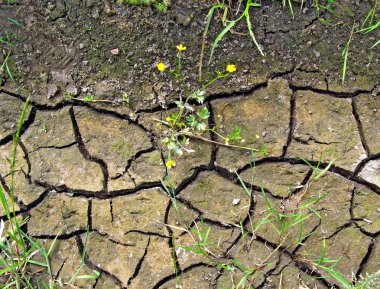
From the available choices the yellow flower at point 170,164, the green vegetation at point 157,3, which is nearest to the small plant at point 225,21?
the green vegetation at point 157,3

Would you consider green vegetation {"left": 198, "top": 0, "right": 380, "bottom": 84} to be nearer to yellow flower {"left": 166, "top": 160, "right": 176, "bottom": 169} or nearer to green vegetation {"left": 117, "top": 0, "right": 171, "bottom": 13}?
green vegetation {"left": 117, "top": 0, "right": 171, "bottom": 13}

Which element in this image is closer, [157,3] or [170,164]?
[170,164]

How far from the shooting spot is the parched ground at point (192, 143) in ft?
9.68

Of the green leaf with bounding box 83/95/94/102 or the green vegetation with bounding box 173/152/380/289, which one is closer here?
the green vegetation with bounding box 173/152/380/289

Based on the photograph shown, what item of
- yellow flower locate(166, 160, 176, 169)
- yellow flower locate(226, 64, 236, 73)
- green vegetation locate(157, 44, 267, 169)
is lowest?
yellow flower locate(166, 160, 176, 169)

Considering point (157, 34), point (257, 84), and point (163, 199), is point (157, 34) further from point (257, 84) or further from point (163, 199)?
point (163, 199)

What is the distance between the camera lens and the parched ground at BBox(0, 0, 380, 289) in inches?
116

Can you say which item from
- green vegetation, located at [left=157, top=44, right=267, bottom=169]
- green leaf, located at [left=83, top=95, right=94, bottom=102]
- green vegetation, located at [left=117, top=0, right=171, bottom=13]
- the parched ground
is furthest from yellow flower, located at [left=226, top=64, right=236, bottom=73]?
green leaf, located at [left=83, top=95, right=94, bottom=102]

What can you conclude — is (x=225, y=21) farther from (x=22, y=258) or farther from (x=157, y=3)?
(x=22, y=258)

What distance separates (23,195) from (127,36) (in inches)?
42.8

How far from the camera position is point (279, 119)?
3020 mm

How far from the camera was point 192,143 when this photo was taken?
300 cm

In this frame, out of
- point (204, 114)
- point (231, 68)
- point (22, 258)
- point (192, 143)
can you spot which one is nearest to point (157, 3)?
point (231, 68)

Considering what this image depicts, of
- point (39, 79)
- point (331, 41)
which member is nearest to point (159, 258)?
point (39, 79)
